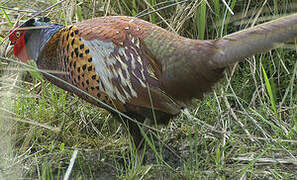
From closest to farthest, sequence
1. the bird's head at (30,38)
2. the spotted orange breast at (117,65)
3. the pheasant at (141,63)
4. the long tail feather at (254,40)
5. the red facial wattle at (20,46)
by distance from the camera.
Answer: the long tail feather at (254,40)
the pheasant at (141,63)
the spotted orange breast at (117,65)
the bird's head at (30,38)
the red facial wattle at (20,46)

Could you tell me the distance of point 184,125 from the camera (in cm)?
280

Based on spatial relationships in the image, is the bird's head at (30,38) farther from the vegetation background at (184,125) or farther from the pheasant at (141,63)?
the pheasant at (141,63)

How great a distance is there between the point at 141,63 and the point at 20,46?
110 centimetres

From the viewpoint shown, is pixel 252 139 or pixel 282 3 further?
pixel 282 3

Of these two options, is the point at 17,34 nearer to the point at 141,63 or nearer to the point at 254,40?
the point at 141,63

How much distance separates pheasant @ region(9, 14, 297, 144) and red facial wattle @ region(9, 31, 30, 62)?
424 mm

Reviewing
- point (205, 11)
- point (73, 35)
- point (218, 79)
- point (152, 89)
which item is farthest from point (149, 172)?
point (205, 11)

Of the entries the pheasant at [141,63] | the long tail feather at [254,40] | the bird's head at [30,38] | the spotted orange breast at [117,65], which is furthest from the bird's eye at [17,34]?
the long tail feather at [254,40]

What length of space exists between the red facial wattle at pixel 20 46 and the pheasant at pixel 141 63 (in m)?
0.42

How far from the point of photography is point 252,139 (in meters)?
2.45

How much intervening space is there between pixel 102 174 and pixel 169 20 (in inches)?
54.8

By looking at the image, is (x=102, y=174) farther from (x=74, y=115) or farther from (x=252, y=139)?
(x=252, y=139)

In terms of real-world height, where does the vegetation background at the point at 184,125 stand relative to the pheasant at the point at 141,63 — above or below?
below

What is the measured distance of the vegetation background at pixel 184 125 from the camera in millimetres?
2197
